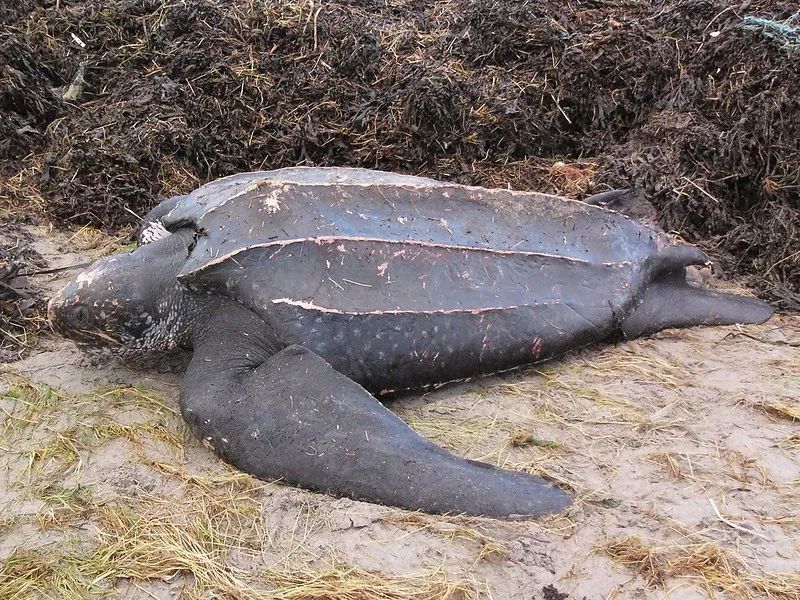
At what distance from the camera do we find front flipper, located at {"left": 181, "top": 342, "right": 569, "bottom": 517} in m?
1.90

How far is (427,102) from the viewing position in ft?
12.2

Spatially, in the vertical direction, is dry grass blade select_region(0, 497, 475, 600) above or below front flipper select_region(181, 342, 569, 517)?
below

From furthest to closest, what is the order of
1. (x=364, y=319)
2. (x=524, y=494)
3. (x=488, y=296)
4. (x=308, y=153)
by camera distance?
(x=308, y=153)
(x=488, y=296)
(x=364, y=319)
(x=524, y=494)

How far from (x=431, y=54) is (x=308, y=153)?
1.03 meters

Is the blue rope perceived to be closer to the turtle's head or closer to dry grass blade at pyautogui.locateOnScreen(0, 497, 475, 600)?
the turtle's head

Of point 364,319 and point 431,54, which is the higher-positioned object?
point 431,54

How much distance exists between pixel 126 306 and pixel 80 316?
0.17 m

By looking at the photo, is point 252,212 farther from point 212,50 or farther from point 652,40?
point 652,40

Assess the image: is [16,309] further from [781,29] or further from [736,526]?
[781,29]

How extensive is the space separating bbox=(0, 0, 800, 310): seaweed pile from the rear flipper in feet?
0.88

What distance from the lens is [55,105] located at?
3.92 meters

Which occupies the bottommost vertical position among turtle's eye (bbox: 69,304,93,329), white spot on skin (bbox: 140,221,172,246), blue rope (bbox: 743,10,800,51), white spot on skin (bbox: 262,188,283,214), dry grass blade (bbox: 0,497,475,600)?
dry grass blade (bbox: 0,497,475,600)

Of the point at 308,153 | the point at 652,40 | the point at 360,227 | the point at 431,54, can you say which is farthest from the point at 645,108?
the point at 360,227

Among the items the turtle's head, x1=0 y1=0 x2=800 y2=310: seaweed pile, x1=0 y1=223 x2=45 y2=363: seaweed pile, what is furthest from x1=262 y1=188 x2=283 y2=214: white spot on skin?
x1=0 y1=0 x2=800 y2=310: seaweed pile
